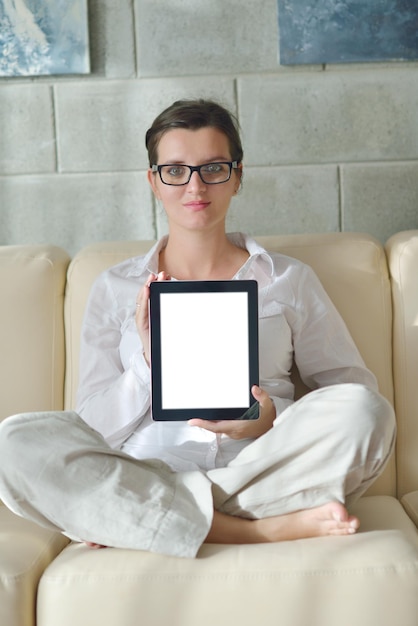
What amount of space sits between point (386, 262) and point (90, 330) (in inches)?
27.8

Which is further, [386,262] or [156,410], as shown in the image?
[386,262]

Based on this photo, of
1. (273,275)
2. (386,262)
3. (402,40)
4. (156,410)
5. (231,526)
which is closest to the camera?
(231,526)

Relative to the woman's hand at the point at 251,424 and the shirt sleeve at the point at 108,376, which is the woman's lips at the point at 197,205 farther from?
the woman's hand at the point at 251,424

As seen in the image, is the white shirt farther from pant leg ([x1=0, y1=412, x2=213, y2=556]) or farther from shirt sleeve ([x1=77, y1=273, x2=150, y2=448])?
pant leg ([x1=0, y1=412, x2=213, y2=556])

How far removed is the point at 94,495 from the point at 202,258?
26.4 inches

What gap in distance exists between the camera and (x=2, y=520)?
1.74 metres

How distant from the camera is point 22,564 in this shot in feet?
4.81

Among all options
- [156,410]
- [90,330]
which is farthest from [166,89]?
[156,410]

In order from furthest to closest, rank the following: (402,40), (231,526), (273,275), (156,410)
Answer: (402,40)
(273,275)
(156,410)
(231,526)

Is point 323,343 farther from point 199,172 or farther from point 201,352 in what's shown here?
point 199,172

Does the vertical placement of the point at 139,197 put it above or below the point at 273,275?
above

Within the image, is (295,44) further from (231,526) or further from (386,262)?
(231,526)

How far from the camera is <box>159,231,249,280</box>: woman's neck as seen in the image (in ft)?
6.45

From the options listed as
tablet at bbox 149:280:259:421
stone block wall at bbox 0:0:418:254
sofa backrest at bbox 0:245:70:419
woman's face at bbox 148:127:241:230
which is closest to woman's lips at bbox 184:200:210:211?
woman's face at bbox 148:127:241:230
